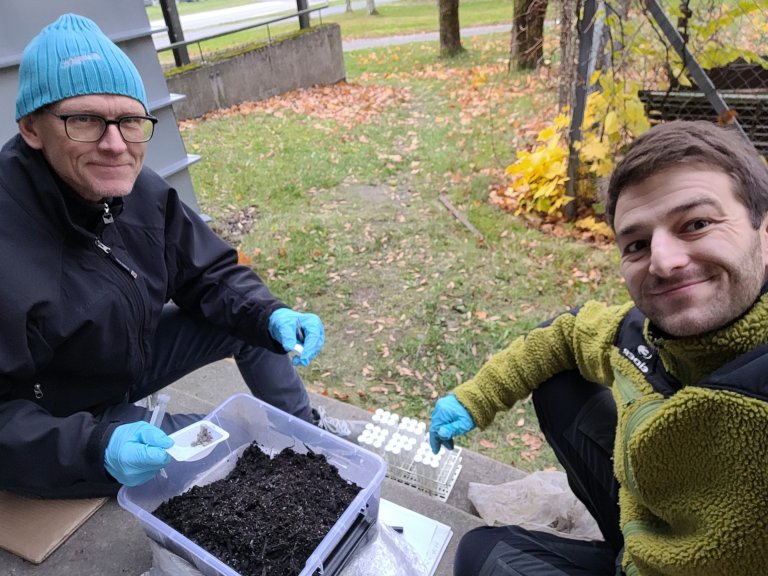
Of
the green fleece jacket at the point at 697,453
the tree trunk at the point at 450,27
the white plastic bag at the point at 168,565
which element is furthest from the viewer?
the tree trunk at the point at 450,27

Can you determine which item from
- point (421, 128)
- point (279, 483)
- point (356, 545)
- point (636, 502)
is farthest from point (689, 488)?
point (421, 128)

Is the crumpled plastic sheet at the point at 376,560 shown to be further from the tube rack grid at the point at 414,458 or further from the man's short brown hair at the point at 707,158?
the man's short brown hair at the point at 707,158

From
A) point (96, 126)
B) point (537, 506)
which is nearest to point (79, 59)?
point (96, 126)

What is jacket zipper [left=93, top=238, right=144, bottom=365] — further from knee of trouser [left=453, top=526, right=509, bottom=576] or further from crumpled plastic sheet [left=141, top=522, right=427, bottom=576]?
knee of trouser [left=453, top=526, right=509, bottom=576]

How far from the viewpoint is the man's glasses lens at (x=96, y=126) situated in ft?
5.00

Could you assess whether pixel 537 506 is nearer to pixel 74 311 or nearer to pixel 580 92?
pixel 74 311

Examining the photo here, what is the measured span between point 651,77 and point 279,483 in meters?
3.76

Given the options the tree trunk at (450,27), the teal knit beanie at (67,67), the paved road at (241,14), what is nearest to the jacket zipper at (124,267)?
the teal knit beanie at (67,67)

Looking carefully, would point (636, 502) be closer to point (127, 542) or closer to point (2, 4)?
point (127, 542)

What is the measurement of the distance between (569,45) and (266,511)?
3835 mm

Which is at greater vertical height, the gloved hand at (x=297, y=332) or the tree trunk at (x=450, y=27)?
the tree trunk at (x=450, y=27)

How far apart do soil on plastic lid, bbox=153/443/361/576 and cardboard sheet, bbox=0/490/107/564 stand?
0.43m

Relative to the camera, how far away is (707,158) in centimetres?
109

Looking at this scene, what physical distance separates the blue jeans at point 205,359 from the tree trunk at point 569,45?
3.05m
